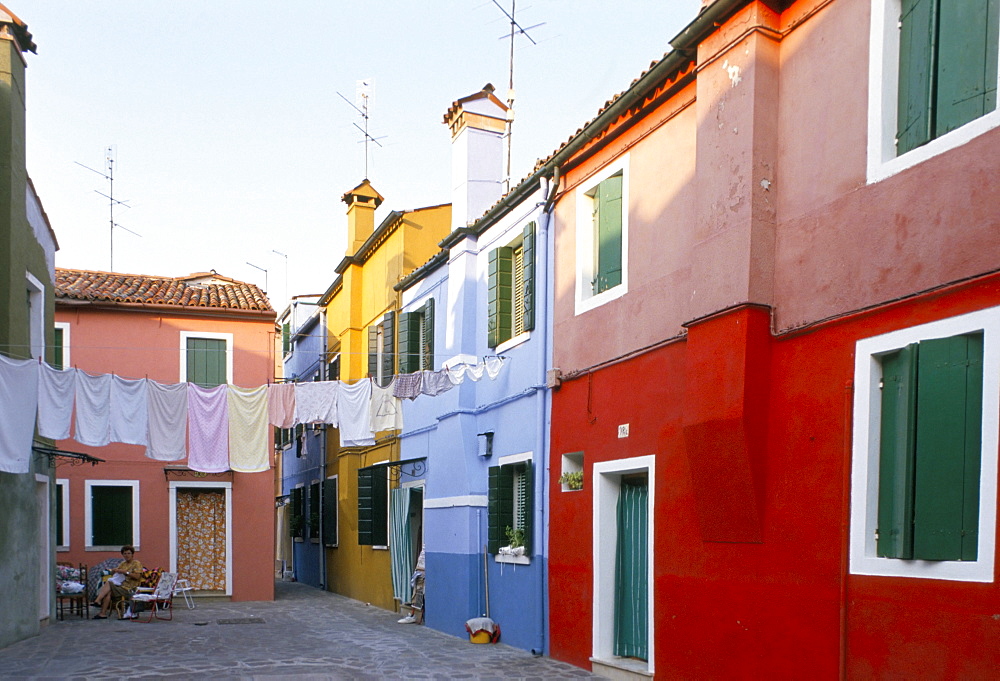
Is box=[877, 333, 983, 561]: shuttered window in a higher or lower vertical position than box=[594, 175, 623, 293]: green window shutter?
lower

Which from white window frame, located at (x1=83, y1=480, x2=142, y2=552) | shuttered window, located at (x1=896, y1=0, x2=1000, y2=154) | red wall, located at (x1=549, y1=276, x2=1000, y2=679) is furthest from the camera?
white window frame, located at (x1=83, y1=480, x2=142, y2=552)

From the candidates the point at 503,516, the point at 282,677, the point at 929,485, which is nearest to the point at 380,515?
the point at 503,516

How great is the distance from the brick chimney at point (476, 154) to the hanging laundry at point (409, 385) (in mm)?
2991

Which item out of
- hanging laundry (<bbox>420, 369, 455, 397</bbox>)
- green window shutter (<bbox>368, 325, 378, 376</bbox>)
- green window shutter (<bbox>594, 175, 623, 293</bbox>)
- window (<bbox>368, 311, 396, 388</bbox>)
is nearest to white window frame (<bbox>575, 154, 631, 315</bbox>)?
green window shutter (<bbox>594, 175, 623, 293</bbox>)

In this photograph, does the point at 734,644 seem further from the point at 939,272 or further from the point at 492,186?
the point at 492,186

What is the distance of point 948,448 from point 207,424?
9.76 m

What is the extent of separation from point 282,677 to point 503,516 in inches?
143

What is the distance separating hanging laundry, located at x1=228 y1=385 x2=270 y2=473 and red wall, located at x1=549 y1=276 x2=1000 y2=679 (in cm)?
525

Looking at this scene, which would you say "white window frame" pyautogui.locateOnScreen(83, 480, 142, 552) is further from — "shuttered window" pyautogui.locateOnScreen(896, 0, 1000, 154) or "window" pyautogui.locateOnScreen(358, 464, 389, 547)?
"shuttered window" pyautogui.locateOnScreen(896, 0, 1000, 154)

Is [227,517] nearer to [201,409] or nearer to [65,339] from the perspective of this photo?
[65,339]

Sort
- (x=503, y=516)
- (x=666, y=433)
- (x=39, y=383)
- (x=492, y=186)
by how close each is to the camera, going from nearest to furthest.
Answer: (x=666, y=433), (x=39, y=383), (x=503, y=516), (x=492, y=186)

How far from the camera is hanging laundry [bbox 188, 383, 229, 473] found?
510 inches

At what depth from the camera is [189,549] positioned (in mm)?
19938

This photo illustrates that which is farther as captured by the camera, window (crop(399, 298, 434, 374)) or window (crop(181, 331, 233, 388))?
window (crop(181, 331, 233, 388))
